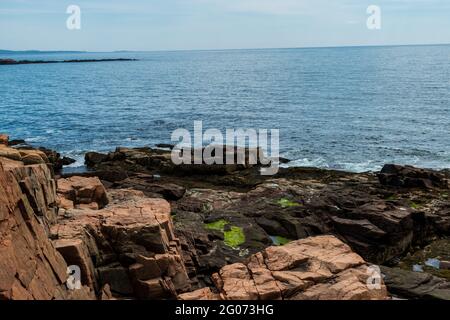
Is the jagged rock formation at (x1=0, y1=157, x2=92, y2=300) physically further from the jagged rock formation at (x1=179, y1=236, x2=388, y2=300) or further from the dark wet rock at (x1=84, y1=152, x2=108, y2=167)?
the dark wet rock at (x1=84, y1=152, x2=108, y2=167)

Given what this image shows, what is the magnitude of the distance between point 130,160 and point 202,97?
6956cm

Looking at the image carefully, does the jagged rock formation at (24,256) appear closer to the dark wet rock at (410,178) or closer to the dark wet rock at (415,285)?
the dark wet rock at (415,285)

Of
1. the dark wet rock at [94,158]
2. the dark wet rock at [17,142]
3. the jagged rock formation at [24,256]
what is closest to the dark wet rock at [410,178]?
the dark wet rock at [94,158]

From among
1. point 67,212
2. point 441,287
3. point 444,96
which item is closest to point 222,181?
point 67,212

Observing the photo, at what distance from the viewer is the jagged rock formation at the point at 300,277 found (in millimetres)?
19719

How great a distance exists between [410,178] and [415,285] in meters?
21.0

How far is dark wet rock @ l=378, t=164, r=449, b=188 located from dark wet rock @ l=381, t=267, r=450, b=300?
62.0ft

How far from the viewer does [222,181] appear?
1799 inches

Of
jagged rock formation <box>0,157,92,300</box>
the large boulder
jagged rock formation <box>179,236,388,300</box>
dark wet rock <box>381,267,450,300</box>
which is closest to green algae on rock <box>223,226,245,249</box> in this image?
jagged rock formation <box>179,236,388,300</box>

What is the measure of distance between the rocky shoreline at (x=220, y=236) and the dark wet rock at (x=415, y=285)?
6cm

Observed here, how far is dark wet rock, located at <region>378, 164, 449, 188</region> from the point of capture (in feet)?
141

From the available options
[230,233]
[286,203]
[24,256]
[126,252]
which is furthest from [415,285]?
[24,256]
